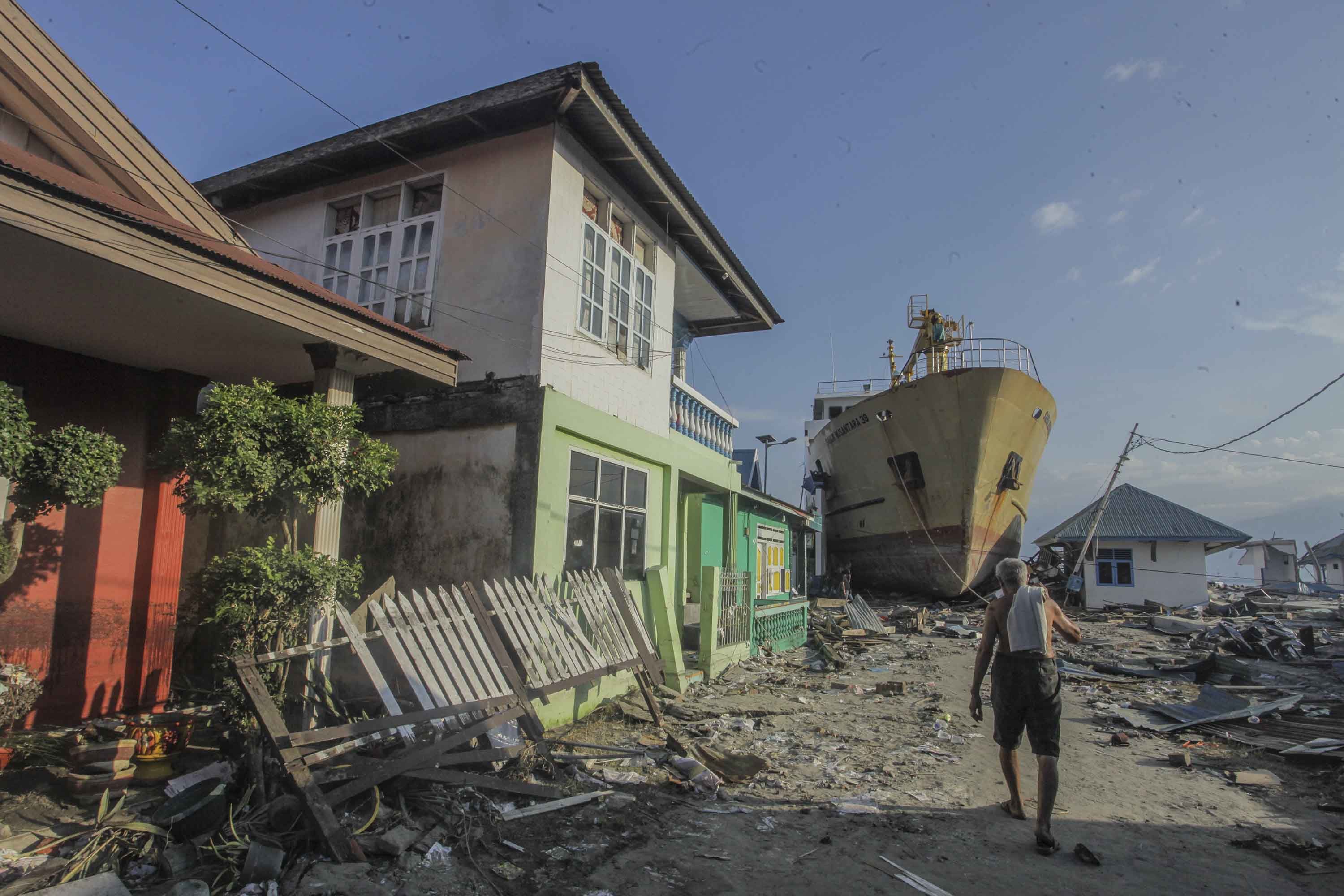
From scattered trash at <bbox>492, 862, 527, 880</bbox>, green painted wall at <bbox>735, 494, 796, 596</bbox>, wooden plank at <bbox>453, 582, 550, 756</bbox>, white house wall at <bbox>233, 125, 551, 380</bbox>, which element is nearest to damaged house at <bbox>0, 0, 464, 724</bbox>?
white house wall at <bbox>233, 125, 551, 380</bbox>

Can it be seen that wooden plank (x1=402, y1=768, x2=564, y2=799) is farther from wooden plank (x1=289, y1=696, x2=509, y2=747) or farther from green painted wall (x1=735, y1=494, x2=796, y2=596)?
green painted wall (x1=735, y1=494, x2=796, y2=596)

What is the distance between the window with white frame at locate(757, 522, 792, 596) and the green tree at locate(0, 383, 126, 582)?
12.6 metres

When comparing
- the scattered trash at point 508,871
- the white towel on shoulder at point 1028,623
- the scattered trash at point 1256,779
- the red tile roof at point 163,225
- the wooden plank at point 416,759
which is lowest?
the scattered trash at point 1256,779

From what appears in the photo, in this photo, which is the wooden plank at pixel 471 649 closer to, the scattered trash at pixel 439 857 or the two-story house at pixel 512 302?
the scattered trash at pixel 439 857

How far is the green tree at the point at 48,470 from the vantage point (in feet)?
13.2

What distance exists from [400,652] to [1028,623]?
3.77 metres

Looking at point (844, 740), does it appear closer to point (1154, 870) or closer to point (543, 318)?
point (1154, 870)

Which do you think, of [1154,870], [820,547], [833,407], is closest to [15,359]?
[1154,870]

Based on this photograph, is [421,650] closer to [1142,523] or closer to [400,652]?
[400,652]

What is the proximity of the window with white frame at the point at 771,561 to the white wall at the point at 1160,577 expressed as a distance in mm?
12162

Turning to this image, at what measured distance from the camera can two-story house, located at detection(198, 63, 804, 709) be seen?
6.64 meters

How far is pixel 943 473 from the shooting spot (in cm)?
1986

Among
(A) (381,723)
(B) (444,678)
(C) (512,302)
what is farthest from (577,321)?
(A) (381,723)

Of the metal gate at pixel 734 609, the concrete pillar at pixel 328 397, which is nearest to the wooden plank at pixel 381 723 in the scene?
the concrete pillar at pixel 328 397
